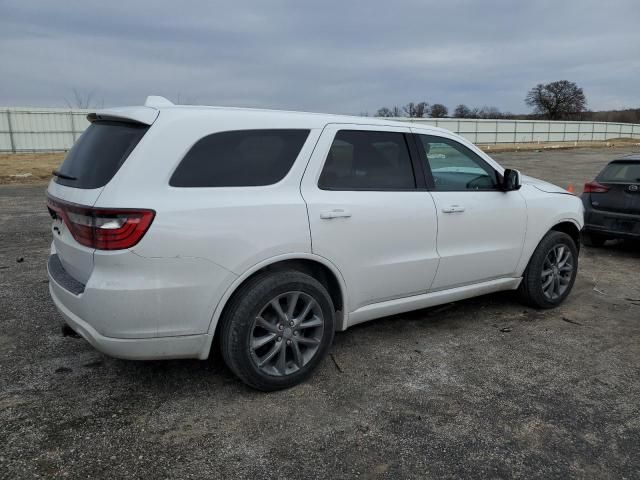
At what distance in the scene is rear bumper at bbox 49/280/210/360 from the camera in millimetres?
2939

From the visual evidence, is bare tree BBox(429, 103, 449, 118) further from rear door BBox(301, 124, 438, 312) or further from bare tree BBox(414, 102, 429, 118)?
rear door BBox(301, 124, 438, 312)

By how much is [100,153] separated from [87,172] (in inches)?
5.3

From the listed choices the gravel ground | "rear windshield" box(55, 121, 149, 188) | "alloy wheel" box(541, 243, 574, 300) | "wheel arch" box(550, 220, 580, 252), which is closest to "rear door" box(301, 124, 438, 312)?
the gravel ground

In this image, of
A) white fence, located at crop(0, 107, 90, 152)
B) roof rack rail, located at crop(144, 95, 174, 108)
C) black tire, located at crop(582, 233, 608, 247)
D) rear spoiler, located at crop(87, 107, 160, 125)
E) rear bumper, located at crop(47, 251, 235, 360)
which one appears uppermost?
white fence, located at crop(0, 107, 90, 152)

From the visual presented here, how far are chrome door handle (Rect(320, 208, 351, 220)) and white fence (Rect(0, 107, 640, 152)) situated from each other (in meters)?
28.4

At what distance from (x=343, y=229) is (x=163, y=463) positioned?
1.74 metres

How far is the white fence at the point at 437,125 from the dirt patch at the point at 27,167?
1021 mm

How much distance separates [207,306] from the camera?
3037 millimetres

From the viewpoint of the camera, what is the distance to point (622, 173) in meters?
7.20

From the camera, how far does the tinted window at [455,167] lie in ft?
13.7

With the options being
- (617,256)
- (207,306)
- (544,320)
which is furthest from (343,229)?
(617,256)

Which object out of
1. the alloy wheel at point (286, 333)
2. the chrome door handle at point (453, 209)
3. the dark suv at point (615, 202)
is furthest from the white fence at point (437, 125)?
the alloy wheel at point (286, 333)

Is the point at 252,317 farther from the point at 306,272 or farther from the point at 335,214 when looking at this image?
the point at 335,214

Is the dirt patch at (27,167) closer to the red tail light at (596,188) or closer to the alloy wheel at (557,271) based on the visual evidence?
the red tail light at (596,188)
